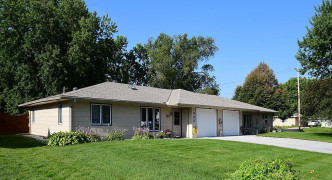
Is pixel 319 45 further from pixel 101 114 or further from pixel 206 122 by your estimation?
pixel 101 114

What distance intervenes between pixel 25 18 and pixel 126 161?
81.8 feet

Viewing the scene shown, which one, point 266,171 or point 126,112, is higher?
point 126,112

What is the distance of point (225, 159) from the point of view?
1052 cm

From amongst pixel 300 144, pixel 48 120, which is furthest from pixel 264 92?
pixel 48 120

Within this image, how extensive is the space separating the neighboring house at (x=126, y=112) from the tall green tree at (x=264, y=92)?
19.6 metres

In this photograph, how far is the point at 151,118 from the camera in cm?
2036

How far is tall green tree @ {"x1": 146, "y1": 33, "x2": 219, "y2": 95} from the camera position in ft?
138

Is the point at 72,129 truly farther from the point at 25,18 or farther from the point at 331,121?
the point at 331,121

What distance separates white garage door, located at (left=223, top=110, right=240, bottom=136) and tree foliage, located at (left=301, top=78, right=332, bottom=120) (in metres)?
6.13

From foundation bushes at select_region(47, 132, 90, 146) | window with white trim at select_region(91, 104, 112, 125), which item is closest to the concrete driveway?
window with white trim at select_region(91, 104, 112, 125)

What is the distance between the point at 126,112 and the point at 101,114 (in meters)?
1.85

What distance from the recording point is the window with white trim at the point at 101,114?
17402mm

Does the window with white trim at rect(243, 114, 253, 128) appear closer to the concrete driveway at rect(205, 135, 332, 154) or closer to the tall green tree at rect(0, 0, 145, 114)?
the concrete driveway at rect(205, 135, 332, 154)

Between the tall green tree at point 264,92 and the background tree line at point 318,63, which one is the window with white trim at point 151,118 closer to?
the background tree line at point 318,63
